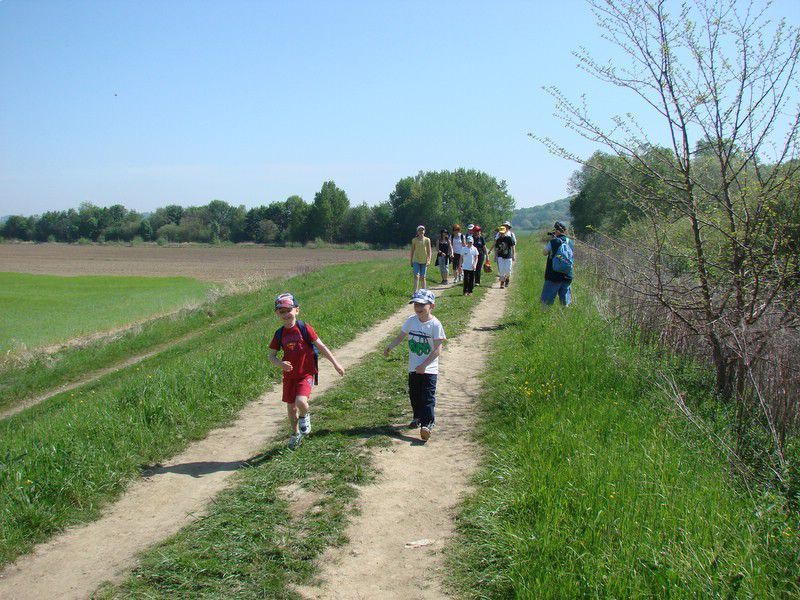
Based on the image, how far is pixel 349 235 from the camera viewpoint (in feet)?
310

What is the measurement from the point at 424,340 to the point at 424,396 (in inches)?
22.4

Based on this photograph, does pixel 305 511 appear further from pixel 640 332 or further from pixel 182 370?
pixel 640 332

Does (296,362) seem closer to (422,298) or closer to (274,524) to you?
(422,298)

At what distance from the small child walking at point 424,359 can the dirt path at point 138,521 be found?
1610 millimetres

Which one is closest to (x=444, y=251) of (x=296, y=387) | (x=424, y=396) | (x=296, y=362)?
(x=424, y=396)

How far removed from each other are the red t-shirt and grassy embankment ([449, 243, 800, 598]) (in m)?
1.89

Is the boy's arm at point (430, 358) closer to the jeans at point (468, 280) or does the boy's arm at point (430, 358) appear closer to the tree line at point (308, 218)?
the jeans at point (468, 280)

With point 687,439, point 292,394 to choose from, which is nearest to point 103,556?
point 292,394

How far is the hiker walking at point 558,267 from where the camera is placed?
35.0 ft

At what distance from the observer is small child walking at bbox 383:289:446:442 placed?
6.25 meters

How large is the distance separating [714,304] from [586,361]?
1.56 metres

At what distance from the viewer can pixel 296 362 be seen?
20.5ft

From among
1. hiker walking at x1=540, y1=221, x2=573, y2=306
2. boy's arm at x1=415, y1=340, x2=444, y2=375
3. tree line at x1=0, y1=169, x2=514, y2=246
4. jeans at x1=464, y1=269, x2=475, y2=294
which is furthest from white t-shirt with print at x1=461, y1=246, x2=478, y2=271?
tree line at x1=0, y1=169, x2=514, y2=246

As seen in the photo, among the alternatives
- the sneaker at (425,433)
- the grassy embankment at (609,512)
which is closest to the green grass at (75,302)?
the sneaker at (425,433)
